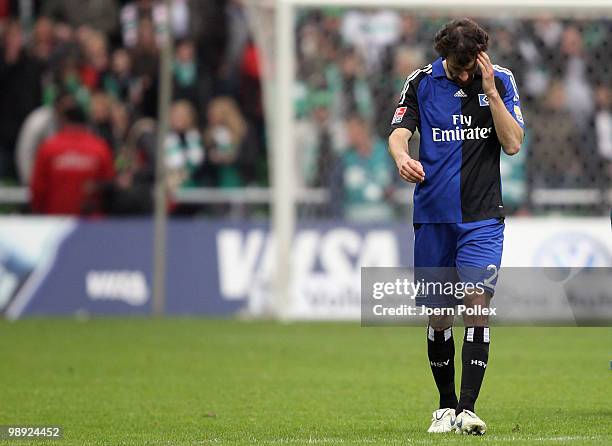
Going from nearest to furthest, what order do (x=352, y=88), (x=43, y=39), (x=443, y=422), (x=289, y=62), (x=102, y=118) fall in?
(x=443, y=422), (x=289, y=62), (x=352, y=88), (x=102, y=118), (x=43, y=39)

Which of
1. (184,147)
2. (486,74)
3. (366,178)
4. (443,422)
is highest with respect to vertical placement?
(486,74)

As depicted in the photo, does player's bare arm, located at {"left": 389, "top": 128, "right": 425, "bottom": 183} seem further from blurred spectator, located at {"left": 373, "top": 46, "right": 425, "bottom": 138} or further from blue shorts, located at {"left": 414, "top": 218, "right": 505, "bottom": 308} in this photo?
blurred spectator, located at {"left": 373, "top": 46, "right": 425, "bottom": 138}

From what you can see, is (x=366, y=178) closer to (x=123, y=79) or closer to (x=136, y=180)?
(x=136, y=180)

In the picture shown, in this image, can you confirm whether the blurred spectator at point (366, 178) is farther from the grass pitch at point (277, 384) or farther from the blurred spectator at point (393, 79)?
the grass pitch at point (277, 384)

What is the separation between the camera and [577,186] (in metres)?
19.5

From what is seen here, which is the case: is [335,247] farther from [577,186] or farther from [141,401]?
[141,401]

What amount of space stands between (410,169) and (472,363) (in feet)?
3.59

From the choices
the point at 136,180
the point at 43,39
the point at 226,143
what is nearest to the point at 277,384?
the point at 136,180

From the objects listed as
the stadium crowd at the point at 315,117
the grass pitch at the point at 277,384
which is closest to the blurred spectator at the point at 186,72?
the stadium crowd at the point at 315,117

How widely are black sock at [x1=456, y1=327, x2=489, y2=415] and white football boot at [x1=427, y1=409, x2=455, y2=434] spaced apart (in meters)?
0.17

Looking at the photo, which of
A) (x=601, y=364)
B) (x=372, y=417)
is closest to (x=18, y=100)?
(x=601, y=364)

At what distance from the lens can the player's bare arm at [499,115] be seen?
7.78 meters

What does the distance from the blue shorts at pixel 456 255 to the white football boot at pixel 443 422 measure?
0.59 meters

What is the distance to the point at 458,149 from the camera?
26.6ft
